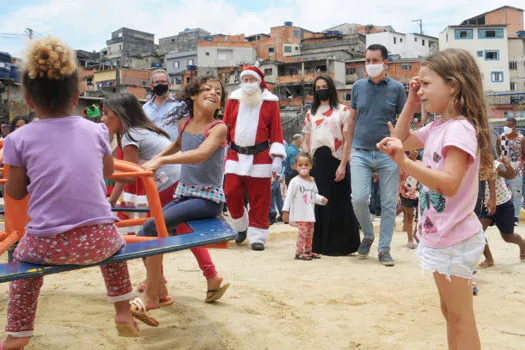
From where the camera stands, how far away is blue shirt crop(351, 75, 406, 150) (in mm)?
5738

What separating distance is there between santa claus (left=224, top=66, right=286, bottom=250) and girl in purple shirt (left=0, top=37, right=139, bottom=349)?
3.83 m

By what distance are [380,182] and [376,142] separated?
44 centimetres

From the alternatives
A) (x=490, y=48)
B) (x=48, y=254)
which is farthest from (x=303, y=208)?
(x=490, y=48)

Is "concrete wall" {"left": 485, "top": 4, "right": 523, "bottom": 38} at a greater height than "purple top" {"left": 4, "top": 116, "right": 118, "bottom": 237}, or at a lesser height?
greater

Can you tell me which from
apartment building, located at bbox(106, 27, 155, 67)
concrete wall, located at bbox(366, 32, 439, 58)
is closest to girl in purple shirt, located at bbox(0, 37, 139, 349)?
concrete wall, located at bbox(366, 32, 439, 58)

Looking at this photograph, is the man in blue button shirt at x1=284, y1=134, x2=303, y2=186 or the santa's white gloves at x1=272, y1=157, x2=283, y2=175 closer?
the santa's white gloves at x1=272, y1=157, x2=283, y2=175

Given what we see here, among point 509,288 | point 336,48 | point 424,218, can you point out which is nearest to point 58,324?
point 424,218

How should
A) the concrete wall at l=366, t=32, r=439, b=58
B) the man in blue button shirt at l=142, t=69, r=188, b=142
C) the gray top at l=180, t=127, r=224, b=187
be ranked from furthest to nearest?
the concrete wall at l=366, t=32, r=439, b=58
the man in blue button shirt at l=142, t=69, r=188, b=142
the gray top at l=180, t=127, r=224, b=187

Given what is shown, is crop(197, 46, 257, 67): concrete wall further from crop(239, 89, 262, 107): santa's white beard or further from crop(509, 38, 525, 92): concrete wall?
crop(239, 89, 262, 107): santa's white beard

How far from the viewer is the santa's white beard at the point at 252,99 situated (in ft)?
21.2

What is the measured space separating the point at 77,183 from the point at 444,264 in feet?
5.50

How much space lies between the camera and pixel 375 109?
5789 mm

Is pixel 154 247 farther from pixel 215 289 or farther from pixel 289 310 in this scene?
pixel 289 310

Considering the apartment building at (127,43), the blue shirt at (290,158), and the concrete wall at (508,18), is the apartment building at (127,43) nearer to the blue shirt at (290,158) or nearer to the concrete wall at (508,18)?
the concrete wall at (508,18)
